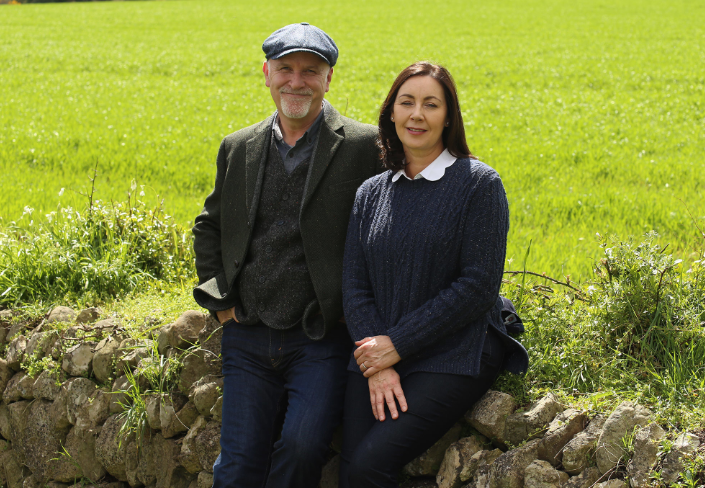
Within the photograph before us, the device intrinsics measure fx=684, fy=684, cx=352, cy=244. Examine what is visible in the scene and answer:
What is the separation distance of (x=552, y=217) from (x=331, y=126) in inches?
121

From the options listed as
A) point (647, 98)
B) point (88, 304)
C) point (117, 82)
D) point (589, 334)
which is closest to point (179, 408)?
point (88, 304)

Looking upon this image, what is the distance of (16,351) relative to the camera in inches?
181

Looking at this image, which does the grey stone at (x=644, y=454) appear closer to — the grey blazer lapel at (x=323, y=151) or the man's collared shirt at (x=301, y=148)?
the grey blazer lapel at (x=323, y=151)

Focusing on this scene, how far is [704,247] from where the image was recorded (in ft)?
15.0

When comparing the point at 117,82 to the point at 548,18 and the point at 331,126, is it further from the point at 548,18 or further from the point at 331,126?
the point at 548,18

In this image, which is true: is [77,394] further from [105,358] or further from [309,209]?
[309,209]

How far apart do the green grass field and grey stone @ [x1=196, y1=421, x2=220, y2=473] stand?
212 cm

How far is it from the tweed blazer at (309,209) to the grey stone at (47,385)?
1.49m

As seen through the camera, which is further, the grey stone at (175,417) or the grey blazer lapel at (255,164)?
the grey stone at (175,417)

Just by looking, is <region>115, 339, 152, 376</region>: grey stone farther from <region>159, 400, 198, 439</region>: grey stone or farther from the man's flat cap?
the man's flat cap

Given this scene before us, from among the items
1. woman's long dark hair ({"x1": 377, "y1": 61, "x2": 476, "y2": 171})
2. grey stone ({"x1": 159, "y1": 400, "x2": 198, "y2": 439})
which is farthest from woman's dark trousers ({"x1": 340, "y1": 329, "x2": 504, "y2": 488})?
grey stone ({"x1": 159, "y1": 400, "x2": 198, "y2": 439})

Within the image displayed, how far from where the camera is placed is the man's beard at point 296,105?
128 inches

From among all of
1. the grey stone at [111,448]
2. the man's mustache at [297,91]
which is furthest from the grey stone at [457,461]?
the grey stone at [111,448]

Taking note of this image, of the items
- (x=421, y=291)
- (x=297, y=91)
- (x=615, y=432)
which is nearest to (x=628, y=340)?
(x=615, y=432)
